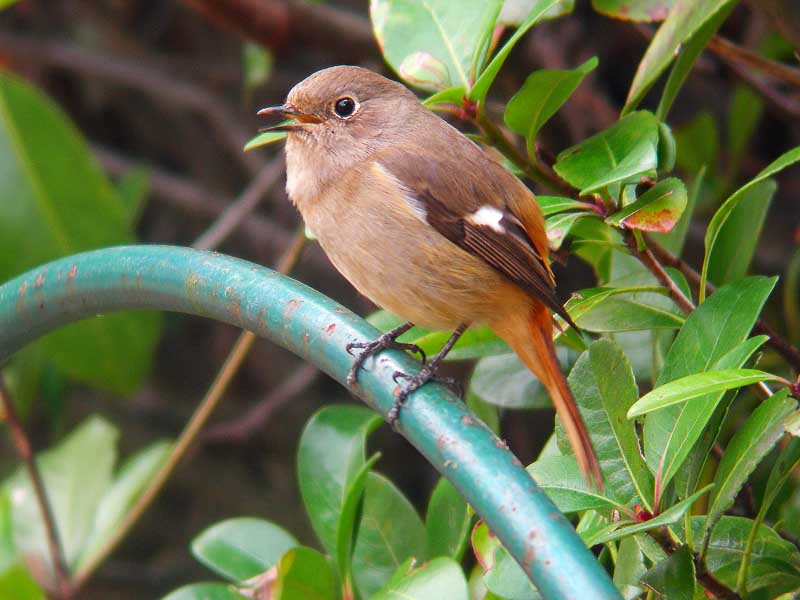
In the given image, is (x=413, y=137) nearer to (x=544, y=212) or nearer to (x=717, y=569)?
(x=544, y=212)

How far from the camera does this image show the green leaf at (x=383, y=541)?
185cm

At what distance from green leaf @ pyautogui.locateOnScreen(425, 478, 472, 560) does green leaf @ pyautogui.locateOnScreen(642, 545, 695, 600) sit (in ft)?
1.55

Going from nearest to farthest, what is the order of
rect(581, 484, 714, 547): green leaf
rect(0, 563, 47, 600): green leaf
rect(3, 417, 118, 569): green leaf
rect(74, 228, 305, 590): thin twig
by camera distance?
rect(581, 484, 714, 547): green leaf → rect(0, 563, 47, 600): green leaf → rect(74, 228, 305, 590): thin twig → rect(3, 417, 118, 569): green leaf

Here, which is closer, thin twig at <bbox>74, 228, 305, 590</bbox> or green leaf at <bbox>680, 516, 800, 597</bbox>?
green leaf at <bbox>680, 516, 800, 597</bbox>

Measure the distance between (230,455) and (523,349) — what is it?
3055mm

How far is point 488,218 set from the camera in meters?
2.09

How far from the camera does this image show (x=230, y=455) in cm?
472

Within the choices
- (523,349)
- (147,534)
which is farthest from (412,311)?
(147,534)

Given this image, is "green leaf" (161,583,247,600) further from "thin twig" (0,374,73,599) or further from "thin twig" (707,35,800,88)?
"thin twig" (707,35,800,88)

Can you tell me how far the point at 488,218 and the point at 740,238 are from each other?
488mm

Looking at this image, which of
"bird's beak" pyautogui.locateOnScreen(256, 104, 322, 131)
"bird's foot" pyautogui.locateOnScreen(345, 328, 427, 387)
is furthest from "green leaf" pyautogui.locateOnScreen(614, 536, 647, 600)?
"bird's beak" pyautogui.locateOnScreen(256, 104, 322, 131)

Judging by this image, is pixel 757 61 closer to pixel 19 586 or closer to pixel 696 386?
pixel 696 386

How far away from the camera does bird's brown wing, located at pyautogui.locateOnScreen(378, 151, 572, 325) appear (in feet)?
6.64

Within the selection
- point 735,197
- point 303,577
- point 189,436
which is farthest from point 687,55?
point 189,436
